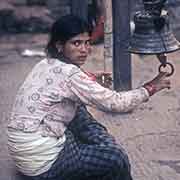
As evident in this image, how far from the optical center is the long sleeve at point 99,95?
139 inches

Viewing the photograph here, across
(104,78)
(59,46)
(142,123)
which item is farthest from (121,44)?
(59,46)

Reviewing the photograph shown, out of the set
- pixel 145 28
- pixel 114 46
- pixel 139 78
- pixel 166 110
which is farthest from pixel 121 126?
pixel 145 28

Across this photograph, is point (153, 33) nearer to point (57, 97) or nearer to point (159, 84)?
point (159, 84)

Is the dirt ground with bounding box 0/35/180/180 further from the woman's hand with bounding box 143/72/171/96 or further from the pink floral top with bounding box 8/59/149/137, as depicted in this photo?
the woman's hand with bounding box 143/72/171/96

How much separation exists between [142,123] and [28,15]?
384 centimetres

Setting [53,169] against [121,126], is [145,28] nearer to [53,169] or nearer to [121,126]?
[53,169]

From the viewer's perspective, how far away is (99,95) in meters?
3.55

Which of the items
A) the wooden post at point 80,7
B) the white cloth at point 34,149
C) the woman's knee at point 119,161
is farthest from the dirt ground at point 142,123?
the woman's knee at point 119,161

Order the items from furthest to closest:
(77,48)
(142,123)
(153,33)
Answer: (142,123) → (77,48) → (153,33)

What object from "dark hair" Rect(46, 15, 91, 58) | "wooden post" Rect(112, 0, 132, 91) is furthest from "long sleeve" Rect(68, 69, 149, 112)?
"wooden post" Rect(112, 0, 132, 91)

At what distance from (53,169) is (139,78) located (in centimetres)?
312

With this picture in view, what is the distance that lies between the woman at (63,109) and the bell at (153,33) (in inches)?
9.5

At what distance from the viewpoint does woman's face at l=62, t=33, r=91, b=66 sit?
11.8 feet

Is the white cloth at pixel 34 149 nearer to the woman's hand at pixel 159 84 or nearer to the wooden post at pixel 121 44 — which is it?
the woman's hand at pixel 159 84
